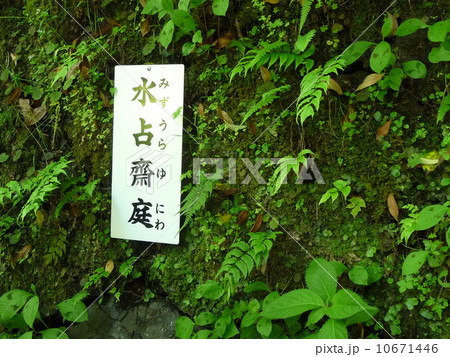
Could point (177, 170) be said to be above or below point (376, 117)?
below

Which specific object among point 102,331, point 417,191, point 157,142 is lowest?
point 102,331

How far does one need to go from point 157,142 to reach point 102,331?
62.2 inches

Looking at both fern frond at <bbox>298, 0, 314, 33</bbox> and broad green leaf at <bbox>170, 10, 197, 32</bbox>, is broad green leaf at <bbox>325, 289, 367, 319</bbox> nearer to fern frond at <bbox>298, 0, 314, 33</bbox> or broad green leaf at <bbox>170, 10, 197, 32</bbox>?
fern frond at <bbox>298, 0, 314, 33</bbox>

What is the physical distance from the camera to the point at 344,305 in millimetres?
2510

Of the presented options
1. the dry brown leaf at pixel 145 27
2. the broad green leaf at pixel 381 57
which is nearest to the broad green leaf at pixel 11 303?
the dry brown leaf at pixel 145 27

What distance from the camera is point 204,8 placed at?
3199 mm

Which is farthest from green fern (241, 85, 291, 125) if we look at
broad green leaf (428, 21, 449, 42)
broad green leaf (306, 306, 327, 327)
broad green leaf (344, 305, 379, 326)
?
broad green leaf (344, 305, 379, 326)

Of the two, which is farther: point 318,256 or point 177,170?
point 177,170

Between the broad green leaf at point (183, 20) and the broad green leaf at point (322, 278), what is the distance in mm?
1863

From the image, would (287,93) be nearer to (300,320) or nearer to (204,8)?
(204,8)

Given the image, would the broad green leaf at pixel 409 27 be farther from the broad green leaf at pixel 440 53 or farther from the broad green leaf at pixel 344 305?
the broad green leaf at pixel 344 305

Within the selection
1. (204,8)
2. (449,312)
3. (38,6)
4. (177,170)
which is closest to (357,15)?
(204,8)

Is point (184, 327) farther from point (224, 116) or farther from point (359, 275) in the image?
point (224, 116)

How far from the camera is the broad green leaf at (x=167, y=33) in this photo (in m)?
3.12
